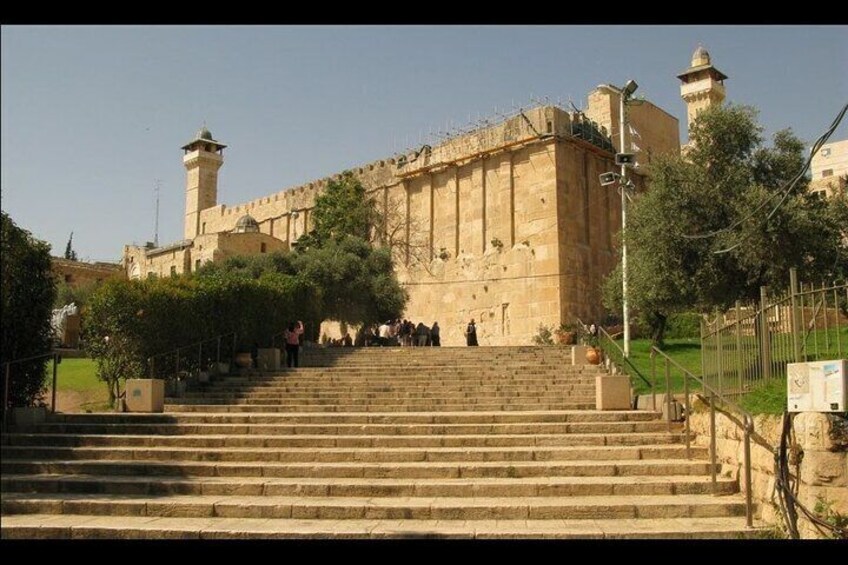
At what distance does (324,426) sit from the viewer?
1073 cm

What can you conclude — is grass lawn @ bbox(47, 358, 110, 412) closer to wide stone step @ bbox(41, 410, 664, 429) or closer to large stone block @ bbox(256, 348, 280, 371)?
wide stone step @ bbox(41, 410, 664, 429)

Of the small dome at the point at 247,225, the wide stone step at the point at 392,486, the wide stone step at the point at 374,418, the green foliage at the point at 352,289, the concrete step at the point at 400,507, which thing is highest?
the small dome at the point at 247,225

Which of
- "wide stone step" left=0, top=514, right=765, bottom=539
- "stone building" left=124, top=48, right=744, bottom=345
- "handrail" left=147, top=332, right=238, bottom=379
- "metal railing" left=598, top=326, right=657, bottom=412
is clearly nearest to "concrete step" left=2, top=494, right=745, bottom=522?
"wide stone step" left=0, top=514, right=765, bottom=539

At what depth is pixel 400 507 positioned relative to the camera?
7414 millimetres

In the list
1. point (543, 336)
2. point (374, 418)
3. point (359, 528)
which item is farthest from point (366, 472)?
point (543, 336)

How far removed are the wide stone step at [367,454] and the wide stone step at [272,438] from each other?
0.80 feet

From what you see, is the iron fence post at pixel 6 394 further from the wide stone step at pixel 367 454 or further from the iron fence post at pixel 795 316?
the iron fence post at pixel 795 316

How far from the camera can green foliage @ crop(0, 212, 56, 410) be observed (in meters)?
11.6

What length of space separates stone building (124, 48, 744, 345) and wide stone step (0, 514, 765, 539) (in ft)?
74.8

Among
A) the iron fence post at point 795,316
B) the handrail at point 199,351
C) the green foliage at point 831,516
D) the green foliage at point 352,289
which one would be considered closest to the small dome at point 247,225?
the green foliage at point 352,289

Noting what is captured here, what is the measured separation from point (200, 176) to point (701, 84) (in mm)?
36124

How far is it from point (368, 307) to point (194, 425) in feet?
67.3

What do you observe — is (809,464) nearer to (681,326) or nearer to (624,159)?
(624,159)

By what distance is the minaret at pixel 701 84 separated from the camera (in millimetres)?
40000
